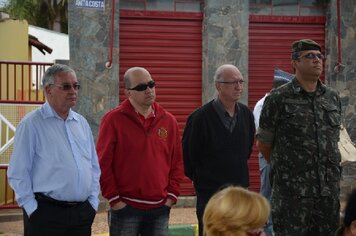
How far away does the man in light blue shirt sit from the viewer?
4.29 m

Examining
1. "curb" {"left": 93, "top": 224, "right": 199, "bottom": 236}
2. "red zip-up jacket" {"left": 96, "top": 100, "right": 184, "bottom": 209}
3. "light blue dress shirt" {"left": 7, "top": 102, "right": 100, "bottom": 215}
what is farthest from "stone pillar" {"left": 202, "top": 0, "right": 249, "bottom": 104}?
"light blue dress shirt" {"left": 7, "top": 102, "right": 100, "bottom": 215}

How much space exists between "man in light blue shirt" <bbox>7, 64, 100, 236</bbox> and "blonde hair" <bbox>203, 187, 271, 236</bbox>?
168 cm

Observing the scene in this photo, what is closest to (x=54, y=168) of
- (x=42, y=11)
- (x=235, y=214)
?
(x=235, y=214)

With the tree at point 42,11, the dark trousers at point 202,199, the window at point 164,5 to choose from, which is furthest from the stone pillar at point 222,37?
the tree at point 42,11

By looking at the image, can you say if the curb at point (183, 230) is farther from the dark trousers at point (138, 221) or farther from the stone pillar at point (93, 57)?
the stone pillar at point (93, 57)

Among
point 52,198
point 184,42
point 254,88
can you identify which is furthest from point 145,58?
point 52,198

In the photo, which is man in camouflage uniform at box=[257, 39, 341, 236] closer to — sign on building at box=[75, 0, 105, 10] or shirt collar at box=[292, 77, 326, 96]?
shirt collar at box=[292, 77, 326, 96]

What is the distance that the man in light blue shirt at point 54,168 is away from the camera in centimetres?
429

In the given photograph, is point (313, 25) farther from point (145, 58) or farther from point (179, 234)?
point (179, 234)

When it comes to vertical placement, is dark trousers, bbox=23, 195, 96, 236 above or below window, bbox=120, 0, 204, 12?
below

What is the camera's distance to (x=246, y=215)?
2.85 meters

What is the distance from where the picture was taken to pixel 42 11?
97.3 ft

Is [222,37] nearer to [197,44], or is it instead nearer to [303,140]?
[197,44]

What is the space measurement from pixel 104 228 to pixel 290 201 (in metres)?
4.32
